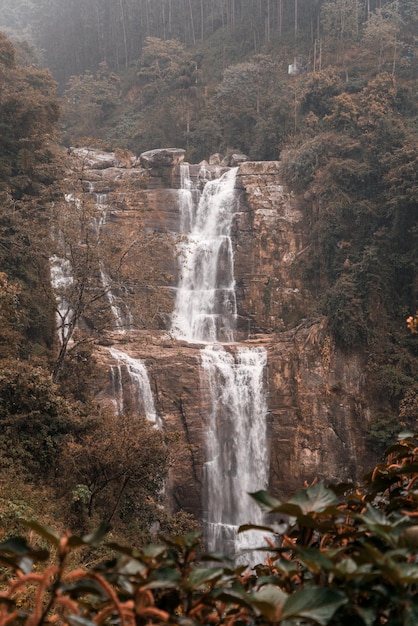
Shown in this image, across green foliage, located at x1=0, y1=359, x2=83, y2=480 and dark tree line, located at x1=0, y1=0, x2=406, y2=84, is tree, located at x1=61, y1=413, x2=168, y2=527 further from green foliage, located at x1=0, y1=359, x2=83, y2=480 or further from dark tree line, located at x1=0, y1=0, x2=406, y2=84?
dark tree line, located at x1=0, y1=0, x2=406, y2=84

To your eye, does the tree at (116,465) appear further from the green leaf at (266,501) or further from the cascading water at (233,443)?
the green leaf at (266,501)

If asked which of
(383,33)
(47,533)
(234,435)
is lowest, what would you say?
(234,435)

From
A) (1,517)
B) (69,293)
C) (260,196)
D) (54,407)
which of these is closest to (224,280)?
(260,196)

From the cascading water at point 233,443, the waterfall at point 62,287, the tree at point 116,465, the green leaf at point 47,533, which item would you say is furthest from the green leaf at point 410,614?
the cascading water at point 233,443

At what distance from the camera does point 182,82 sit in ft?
103

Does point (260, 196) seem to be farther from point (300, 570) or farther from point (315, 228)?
point (300, 570)

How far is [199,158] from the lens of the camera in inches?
1123

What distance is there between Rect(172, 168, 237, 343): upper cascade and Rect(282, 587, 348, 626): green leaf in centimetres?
1787

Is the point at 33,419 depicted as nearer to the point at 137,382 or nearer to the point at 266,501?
the point at 137,382

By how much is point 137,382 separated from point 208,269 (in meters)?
6.97

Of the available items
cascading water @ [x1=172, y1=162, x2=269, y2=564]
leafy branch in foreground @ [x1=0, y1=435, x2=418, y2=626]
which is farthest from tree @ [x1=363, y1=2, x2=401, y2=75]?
leafy branch in foreground @ [x1=0, y1=435, x2=418, y2=626]

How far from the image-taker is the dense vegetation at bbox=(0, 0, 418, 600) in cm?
924

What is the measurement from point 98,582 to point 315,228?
64.0ft

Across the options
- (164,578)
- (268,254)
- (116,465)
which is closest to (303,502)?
(164,578)
